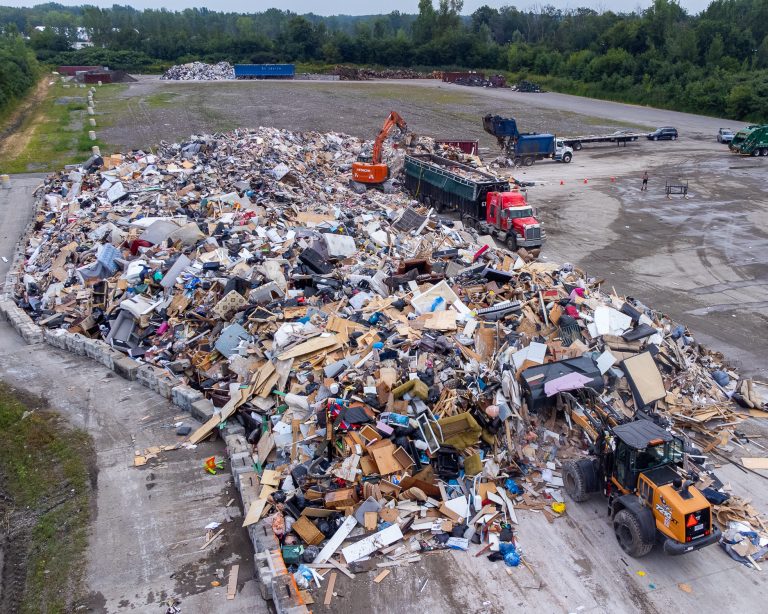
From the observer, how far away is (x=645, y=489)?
8.42 metres

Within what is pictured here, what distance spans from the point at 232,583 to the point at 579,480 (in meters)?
5.25

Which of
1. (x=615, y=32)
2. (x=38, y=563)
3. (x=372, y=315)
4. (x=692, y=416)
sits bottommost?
(x=38, y=563)

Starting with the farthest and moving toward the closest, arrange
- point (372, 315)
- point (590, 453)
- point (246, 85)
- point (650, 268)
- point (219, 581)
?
point (246, 85) → point (650, 268) → point (372, 315) → point (590, 453) → point (219, 581)

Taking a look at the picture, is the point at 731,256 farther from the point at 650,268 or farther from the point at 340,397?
the point at 340,397

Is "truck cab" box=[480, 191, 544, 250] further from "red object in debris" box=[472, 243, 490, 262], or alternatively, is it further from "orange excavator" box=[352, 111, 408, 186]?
"orange excavator" box=[352, 111, 408, 186]

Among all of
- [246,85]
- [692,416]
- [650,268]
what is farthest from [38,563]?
[246,85]

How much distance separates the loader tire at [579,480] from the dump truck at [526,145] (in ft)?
91.4

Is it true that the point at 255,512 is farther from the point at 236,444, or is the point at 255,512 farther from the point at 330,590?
the point at 236,444

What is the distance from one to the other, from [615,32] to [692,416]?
232ft

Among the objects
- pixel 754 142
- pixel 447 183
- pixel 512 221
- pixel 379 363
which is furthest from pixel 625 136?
pixel 379 363

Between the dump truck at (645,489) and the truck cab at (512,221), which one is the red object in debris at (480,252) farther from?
the dump truck at (645,489)

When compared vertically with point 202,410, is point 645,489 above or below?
above

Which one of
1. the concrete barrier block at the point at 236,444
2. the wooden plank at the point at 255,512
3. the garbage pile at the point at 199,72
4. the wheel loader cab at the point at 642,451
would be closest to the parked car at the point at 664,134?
the wheel loader cab at the point at 642,451

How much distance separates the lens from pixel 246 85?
222 feet
